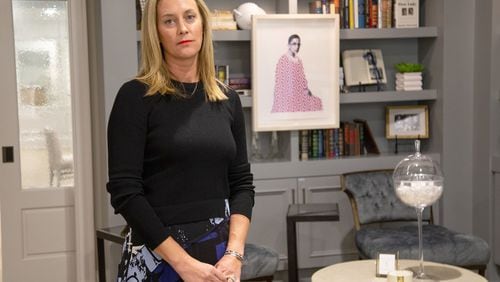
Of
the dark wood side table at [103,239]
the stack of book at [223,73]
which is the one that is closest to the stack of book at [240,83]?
the stack of book at [223,73]

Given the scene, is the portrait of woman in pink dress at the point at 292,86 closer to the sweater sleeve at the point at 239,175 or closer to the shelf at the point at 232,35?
the shelf at the point at 232,35

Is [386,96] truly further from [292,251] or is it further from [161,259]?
[161,259]

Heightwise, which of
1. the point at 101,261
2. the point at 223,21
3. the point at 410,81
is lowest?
the point at 101,261

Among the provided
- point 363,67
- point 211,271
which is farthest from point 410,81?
point 211,271

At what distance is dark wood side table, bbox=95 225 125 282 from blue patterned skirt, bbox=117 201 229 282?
1.90 metres

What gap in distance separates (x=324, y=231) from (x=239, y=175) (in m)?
2.68

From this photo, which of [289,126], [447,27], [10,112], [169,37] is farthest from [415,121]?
[169,37]

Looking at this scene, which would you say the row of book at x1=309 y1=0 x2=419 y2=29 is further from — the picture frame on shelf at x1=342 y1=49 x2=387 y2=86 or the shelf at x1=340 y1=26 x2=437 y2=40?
the picture frame on shelf at x1=342 y1=49 x2=387 y2=86

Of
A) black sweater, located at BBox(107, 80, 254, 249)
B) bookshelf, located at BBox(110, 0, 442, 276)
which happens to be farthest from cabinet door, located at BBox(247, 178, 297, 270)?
black sweater, located at BBox(107, 80, 254, 249)

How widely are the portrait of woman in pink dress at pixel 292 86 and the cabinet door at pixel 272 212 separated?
0.45 meters

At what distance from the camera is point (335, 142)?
4.54 m

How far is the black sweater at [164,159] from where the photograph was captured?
1.58 m

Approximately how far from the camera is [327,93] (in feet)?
14.4

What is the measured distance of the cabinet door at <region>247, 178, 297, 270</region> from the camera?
428 centimetres
